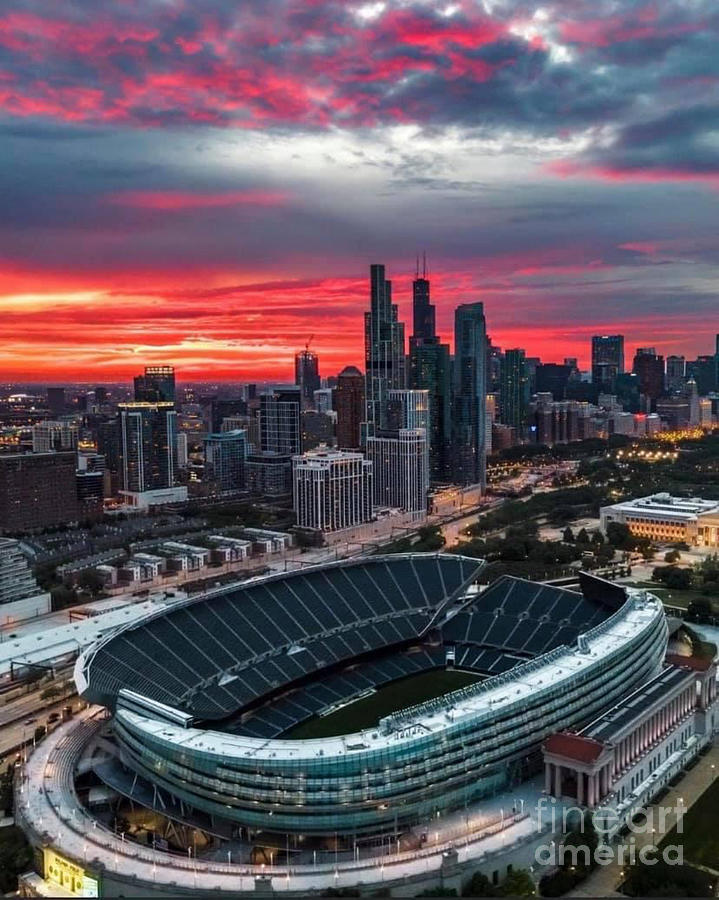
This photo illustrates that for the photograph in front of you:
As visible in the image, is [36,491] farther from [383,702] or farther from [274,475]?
[383,702]

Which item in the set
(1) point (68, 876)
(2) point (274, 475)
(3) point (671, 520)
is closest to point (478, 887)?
(1) point (68, 876)

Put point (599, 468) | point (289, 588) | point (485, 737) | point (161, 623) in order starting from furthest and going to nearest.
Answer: point (599, 468)
point (289, 588)
point (161, 623)
point (485, 737)

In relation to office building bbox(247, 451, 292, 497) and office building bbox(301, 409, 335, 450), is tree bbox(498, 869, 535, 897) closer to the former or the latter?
office building bbox(247, 451, 292, 497)

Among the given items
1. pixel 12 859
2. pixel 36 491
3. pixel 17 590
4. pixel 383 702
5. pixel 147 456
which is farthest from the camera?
pixel 147 456

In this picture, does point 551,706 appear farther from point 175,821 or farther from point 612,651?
point 175,821

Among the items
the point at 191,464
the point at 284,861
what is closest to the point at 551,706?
the point at 284,861

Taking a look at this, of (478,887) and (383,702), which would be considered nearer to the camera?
(478,887)

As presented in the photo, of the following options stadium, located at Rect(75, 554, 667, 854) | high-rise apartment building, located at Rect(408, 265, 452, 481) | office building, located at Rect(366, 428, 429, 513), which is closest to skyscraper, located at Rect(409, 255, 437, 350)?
high-rise apartment building, located at Rect(408, 265, 452, 481)

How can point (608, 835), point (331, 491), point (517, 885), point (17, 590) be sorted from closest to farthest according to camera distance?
point (517, 885) < point (608, 835) < point (17, 590) < point (331, 491)
